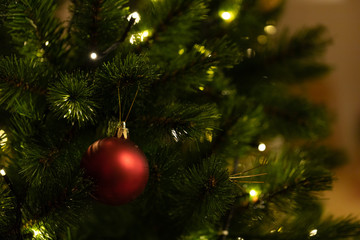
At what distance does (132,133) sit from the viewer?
1.43ft

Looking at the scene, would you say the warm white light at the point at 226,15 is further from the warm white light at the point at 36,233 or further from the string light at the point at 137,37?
the warm white light at the point at 36,233

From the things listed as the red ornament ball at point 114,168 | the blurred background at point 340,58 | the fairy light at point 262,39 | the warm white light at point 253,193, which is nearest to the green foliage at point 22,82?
the red ornament ball at point 114,168

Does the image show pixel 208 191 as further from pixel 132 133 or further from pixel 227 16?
pixel 227 16

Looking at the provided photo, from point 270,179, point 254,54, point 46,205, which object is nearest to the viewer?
point 46,205

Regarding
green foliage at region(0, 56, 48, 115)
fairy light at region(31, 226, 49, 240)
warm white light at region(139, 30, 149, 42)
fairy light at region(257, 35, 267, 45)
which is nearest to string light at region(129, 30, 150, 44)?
warm white light at region(139, 30, 149, 42)

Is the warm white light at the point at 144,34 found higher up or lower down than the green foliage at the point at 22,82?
higher up

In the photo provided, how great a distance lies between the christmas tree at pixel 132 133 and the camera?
352 millimetres

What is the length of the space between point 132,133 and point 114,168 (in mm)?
98

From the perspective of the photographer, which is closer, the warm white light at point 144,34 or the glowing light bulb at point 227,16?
the warm white light at point 144,34

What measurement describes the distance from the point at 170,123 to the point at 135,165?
0.07m

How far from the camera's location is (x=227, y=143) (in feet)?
1.57

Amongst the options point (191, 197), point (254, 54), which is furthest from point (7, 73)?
point (254, 54)

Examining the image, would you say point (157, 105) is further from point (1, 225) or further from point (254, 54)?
point (254, 54)

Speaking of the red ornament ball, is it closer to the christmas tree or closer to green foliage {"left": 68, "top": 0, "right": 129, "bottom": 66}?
the christmas tree
